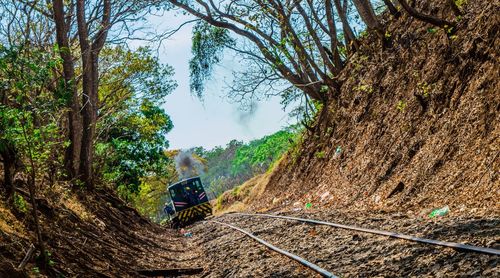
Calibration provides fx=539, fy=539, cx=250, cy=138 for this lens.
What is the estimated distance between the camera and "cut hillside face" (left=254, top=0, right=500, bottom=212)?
33.9ft

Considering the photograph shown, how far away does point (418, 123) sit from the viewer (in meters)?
14.0

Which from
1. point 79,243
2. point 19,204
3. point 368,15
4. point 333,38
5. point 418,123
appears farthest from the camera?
point 333,38

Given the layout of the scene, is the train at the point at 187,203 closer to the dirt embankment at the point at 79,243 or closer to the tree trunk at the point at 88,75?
the dirt embankment at the point at 79,243

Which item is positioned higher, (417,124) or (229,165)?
(229,165)

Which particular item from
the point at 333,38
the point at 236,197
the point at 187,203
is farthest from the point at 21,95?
the point at 236,197

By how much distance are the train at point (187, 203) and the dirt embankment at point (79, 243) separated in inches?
677

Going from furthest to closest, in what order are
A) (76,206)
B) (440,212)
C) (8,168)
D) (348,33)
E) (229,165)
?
(229,165)
(348,33)
(76,206)
(440,212)
(8,168)

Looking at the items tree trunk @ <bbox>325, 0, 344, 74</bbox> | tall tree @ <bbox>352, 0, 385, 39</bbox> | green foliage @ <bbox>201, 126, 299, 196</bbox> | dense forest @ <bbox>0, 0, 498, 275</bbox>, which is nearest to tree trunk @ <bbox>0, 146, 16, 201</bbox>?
dense forest @ <bbox>0, 0, 498, 275</bbox>

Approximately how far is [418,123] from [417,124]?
0.14 feet

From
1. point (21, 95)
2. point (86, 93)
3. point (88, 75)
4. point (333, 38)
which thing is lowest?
point (21, 95)

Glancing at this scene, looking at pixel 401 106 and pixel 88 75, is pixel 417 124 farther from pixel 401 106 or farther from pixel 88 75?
pixel 88 75

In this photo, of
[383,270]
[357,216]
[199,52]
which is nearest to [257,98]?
[199,52]

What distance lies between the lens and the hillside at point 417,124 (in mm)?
10336

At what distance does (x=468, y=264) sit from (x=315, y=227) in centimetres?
621
